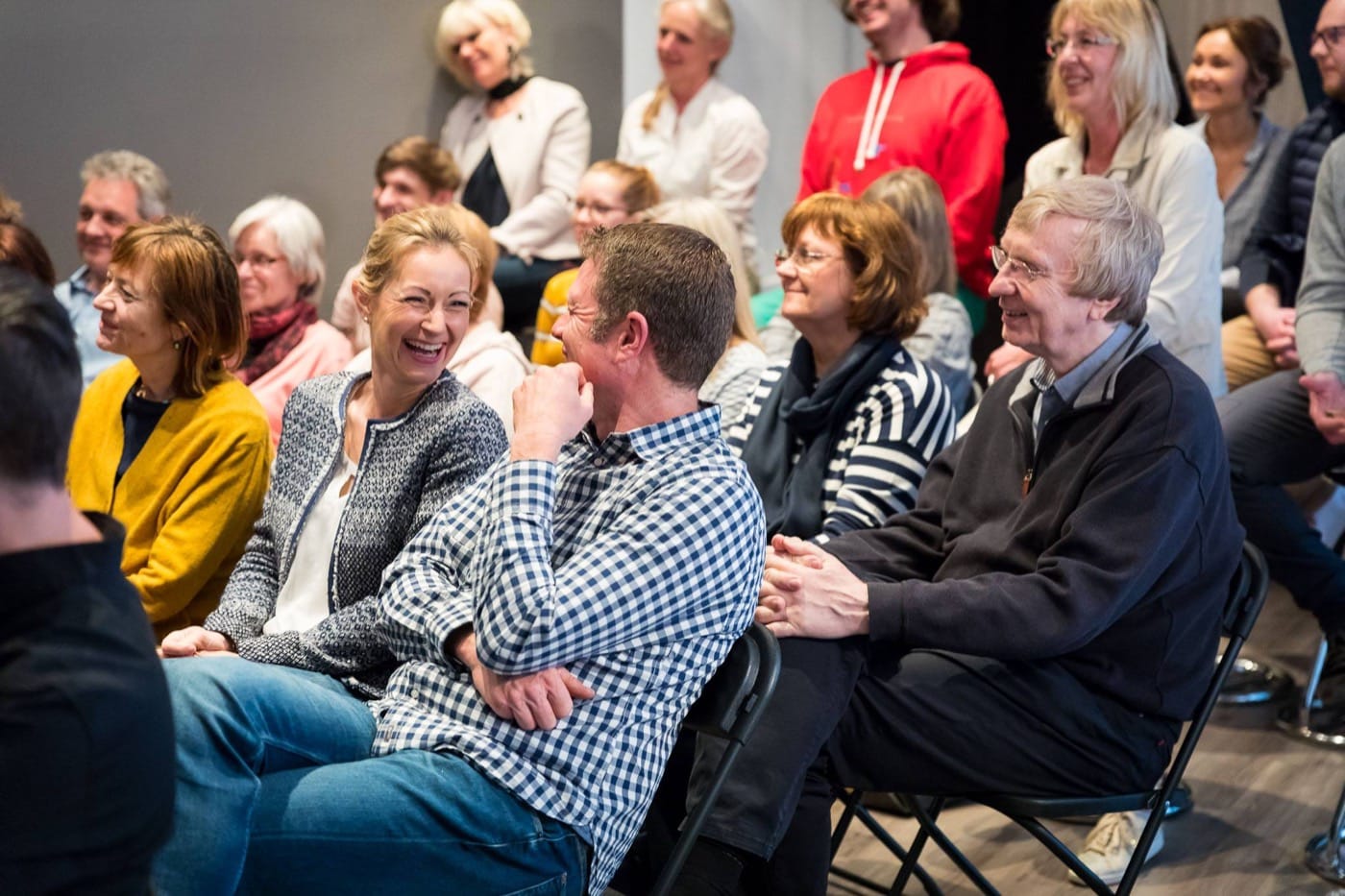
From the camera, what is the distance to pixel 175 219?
304cm

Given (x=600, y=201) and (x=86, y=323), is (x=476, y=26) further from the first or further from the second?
(x=86, y=323)

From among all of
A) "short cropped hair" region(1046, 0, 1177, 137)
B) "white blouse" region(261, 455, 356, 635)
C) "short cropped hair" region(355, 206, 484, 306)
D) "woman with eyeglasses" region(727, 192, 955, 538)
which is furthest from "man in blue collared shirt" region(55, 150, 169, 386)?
"short cropped hair" region(1046, 0, 1177, 137)

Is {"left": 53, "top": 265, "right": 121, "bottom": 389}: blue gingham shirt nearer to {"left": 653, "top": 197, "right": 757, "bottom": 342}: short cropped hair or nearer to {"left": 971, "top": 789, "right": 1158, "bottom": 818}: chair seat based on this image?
{"left": 653, "top": 197, "right": 757, "bottom": 342}: short cropped hair

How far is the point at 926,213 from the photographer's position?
396 cm

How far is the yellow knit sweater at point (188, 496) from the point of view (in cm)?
286

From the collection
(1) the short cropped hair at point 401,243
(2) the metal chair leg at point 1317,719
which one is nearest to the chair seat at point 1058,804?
(1) the short cropped hair at point 401,243

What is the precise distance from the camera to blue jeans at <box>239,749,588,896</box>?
6.07 ft

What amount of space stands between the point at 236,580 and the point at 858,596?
1.14 m

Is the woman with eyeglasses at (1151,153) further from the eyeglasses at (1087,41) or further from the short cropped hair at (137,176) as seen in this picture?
the short cropped hair at (137,176)

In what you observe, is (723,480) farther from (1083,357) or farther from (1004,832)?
(1004,832)

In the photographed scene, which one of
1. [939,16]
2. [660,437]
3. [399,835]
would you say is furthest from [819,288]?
[939,16]

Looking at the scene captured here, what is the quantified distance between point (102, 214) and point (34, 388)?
11.9ft

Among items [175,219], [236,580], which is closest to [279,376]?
[175,219]

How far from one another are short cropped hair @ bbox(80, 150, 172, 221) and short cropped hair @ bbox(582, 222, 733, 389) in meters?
3.06
